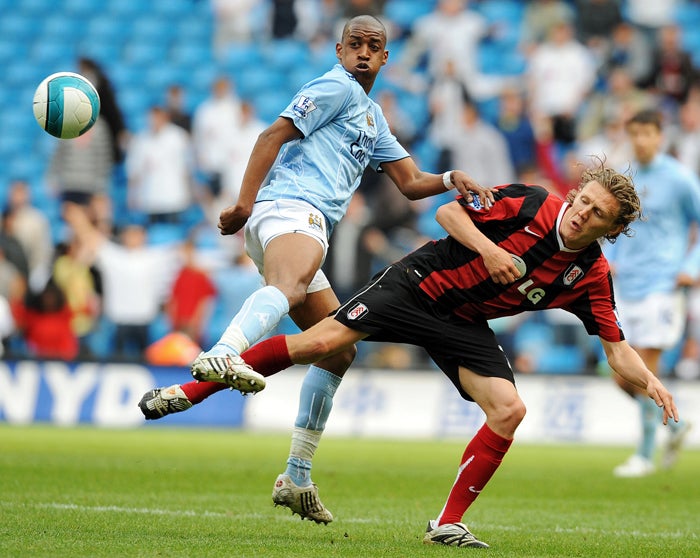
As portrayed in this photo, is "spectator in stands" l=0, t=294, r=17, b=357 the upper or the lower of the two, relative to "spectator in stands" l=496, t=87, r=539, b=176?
lower

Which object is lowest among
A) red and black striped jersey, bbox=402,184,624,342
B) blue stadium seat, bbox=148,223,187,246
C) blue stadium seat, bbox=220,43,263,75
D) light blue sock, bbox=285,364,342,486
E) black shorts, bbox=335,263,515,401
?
light blue sock, bbox=285,364,342,486

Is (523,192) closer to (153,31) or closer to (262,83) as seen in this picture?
(262,83)

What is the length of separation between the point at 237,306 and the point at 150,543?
34.2 feet

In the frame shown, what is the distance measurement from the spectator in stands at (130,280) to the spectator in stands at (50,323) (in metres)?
0.63

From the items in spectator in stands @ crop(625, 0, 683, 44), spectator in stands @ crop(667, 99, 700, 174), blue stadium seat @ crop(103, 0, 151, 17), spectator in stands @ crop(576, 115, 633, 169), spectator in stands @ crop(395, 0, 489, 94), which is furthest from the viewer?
blue stadium seat @ crop(103, 0, 151, 17)

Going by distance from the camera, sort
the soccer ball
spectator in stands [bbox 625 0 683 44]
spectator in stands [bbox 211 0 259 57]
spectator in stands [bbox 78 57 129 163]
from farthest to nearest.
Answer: spectator in stands [bbox 211 0 259 57] → spectator in stands [bbox 625 0 683 44] → spectator in stands [bbox 78 57 129 163] → the soccer ball

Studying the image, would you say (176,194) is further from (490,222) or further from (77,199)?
(490,222)

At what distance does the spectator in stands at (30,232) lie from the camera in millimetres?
16781

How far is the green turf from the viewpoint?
559cm

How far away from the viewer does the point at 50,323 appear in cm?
1567

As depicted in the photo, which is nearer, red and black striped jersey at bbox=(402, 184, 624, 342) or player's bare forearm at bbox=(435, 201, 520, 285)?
player's bare forearm at bbox=(435, 201, 520, 285)

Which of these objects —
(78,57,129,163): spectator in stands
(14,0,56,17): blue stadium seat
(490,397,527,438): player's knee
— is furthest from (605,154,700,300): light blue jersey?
(14,0,56,17): blue stadium seat

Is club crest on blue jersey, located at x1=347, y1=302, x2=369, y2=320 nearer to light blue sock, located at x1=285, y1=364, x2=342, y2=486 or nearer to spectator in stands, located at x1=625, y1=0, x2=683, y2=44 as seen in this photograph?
light blue sock, located at x1=285, y1=364, x2=342, y2=486

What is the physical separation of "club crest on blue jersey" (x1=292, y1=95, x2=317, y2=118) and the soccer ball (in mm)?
1568
